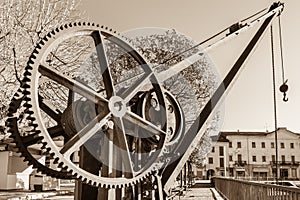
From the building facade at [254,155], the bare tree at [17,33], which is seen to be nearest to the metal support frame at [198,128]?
the bare tree at [17,33]

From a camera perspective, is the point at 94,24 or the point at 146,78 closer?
the point at 94,24

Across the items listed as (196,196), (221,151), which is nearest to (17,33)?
(196,196)

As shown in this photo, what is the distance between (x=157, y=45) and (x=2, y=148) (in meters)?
12.2

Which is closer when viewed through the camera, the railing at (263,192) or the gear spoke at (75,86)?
the gear spoke at (75,86)

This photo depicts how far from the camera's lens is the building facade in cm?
9206

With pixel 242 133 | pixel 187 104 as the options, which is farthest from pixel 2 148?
pixel 242 133

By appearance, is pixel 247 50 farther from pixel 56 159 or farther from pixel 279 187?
pixel 56 159

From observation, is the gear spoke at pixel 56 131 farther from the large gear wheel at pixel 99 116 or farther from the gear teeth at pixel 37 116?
the gear teeth at pixel 37 116

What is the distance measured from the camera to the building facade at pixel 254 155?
92062 millimetres

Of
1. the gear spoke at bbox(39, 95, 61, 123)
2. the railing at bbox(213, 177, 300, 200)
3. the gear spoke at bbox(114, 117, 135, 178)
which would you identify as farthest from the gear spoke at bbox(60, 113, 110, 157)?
the railing at bbox(213, 177, 300, 200)

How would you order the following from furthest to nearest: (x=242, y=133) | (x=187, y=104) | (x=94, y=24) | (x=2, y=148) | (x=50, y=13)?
(x=242, y=133)
(x=2, y=148)
(x=50, y=13)
(x=187, y=104)
(x=94, y=24)

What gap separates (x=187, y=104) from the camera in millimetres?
15516

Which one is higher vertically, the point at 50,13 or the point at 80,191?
the point at 50,13

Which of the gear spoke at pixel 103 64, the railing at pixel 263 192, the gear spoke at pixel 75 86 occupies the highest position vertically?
the gear spoke at pixel 103 64
